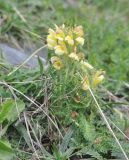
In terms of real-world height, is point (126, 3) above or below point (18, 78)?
above

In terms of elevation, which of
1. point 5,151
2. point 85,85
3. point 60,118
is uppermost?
point 85,85

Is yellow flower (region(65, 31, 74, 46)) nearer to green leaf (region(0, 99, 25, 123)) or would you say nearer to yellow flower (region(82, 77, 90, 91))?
yellow flower (region(82, 77, 90, 91))

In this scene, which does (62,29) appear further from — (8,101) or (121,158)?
(121,158)

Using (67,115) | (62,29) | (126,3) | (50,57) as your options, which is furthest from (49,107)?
(126,3)

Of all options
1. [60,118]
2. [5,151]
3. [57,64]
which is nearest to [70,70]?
[57,64]

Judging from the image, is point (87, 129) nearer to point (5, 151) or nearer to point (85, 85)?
point (85, 85)

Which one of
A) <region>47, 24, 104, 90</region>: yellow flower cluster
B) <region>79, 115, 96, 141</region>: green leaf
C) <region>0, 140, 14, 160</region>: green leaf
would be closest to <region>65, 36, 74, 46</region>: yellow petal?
<region>47, 24, 104, 90</region>: yellow flower cluster

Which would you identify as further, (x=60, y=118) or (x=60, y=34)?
(x=60, y=118)
